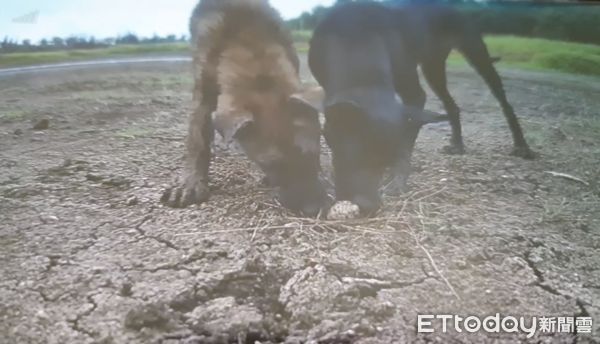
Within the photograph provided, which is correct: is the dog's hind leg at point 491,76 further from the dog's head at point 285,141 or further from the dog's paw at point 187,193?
the dog's paw at point 187,193

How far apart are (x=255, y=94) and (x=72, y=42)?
605 mm

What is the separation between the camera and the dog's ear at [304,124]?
74.5 inches

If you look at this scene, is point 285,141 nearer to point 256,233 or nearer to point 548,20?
point 256,233

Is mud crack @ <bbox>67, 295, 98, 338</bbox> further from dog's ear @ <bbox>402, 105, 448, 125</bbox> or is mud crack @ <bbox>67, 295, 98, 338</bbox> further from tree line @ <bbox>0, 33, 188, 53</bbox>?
dog's ear @ <bbox>402, 105, 448, 125</bbox>

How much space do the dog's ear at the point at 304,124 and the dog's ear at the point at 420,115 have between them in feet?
0.99

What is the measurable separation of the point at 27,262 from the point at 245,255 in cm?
61

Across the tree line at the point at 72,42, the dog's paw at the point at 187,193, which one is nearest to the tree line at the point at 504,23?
the tree line at the point at 72,42

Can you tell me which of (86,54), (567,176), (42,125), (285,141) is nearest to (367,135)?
(285,141)

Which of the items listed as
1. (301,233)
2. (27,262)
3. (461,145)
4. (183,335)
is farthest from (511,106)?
(27,262)

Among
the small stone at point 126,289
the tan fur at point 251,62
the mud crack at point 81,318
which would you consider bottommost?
the mud crack at point 81,318

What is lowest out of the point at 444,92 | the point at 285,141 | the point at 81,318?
the point at 81,318

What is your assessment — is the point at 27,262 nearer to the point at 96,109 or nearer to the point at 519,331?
the point at 96,109

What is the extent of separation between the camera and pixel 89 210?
184 cm

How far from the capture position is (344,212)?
1818 mm
